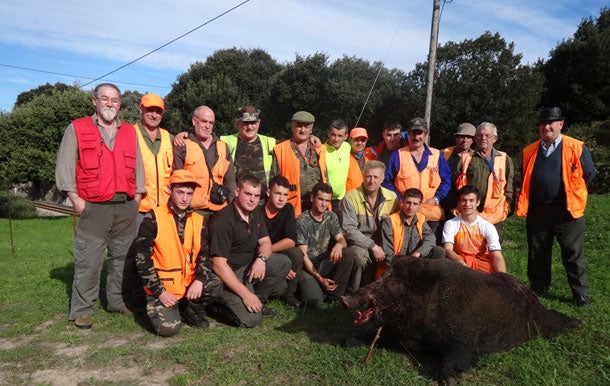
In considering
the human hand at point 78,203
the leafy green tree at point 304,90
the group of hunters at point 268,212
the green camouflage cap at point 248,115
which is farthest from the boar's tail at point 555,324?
the leafy green tree at point 304,90

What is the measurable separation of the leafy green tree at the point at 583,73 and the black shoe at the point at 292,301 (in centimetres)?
2220

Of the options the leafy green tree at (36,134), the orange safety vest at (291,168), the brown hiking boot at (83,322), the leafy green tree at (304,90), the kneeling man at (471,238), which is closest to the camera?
the brown hiking boot at (83,322)

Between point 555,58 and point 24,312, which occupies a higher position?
point 555,58

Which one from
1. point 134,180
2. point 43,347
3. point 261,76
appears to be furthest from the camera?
point 261,76

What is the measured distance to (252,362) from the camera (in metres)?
3.66

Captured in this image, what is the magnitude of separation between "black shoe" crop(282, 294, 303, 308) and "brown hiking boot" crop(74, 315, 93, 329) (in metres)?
2.13

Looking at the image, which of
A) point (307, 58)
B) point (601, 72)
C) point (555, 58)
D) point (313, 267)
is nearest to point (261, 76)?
point (307, 58)

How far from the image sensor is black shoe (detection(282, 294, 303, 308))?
5.15 m

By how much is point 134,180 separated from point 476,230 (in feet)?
12.7

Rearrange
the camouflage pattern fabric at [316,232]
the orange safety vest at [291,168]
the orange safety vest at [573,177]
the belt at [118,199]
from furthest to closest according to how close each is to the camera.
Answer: the orange safety vest at [291,168], the camouflage pattern fabric at [316,232], the orange safety vest at [573,177], the belt at [118,199]

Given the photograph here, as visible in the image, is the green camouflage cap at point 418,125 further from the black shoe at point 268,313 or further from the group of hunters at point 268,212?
the black shoe at point 268,313

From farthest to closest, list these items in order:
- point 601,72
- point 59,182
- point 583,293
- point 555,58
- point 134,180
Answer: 1. point 555,58
2. point 601,72
3. point 583,293
4. point 134,180
5. point 59,182

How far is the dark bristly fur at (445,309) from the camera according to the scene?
3.51 meters

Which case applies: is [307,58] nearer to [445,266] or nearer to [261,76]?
[261,76]
